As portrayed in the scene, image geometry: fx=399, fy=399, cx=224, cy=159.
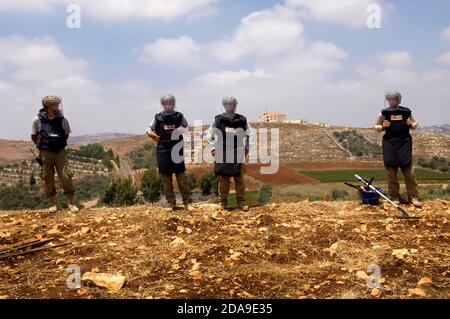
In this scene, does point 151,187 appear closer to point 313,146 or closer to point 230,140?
point 230,140

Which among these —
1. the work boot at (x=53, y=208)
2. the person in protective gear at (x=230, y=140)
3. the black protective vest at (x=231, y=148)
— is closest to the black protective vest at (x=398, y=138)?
the person in protective gear at (x=230, y=140)

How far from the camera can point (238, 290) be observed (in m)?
3.60

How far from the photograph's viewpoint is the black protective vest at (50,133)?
6.29 m

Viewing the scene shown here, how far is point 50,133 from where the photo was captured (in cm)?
630

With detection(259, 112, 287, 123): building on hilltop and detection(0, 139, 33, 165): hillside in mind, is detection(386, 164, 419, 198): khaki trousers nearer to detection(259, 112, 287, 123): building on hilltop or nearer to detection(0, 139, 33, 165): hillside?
detection(0, 139, 33, 165): hillside

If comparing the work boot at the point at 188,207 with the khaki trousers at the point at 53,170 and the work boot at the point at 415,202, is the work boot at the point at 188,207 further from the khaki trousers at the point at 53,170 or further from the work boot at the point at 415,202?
the work boot at the point at 415,202

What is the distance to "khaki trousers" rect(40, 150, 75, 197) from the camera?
21.2 ft

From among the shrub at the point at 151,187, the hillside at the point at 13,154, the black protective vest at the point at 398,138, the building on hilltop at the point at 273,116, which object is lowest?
the shrub at the point at 151,187

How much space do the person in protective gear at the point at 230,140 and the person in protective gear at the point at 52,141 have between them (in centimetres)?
238

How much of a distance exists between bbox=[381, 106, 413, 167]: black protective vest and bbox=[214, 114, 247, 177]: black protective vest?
2.40m

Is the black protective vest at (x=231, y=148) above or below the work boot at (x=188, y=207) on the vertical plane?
above

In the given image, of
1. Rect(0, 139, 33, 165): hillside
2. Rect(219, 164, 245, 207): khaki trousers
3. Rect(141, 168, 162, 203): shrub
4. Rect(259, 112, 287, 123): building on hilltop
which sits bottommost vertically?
Rect(141, 168, 162, 203): shrub

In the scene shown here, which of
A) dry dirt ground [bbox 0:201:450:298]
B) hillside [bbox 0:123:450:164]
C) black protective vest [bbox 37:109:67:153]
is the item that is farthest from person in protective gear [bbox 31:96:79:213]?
hillside [bbox 0:123:450:164]
